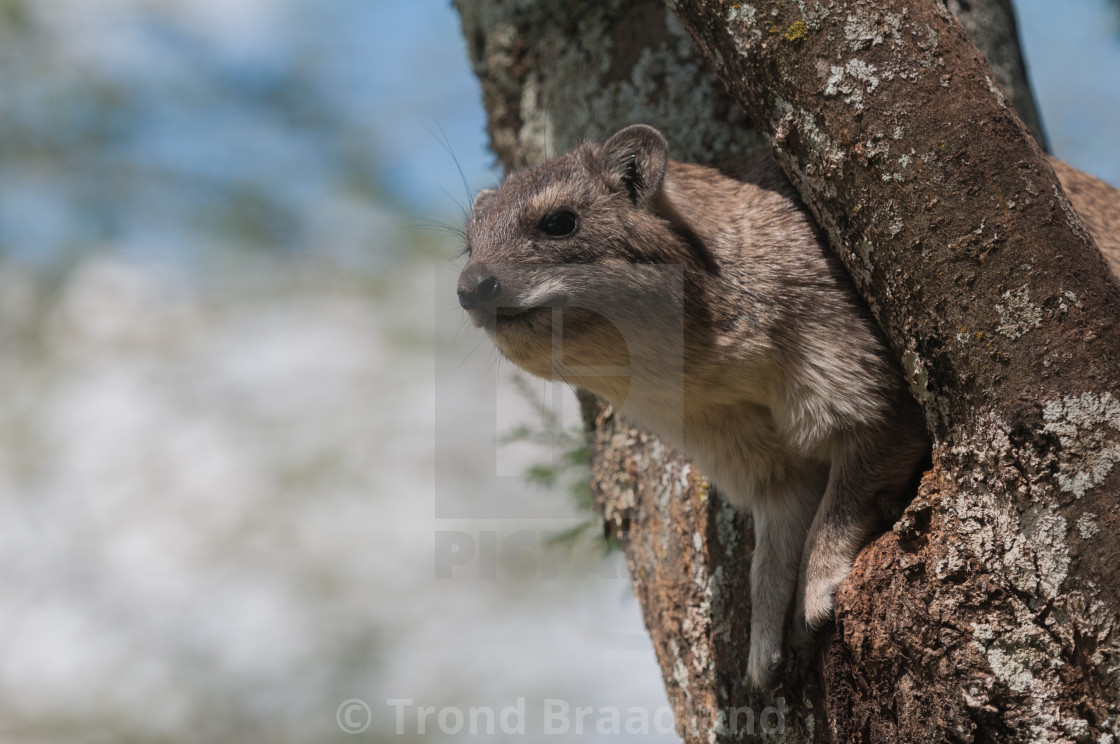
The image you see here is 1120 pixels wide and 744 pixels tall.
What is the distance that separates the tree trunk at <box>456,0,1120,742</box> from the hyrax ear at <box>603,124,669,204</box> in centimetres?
66

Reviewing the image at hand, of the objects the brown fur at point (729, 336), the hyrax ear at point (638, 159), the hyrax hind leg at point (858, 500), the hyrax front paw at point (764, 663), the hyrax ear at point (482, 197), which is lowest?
the hyrax front paw at point (764, 663)

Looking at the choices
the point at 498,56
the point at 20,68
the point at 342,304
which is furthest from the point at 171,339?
the point at 498,56

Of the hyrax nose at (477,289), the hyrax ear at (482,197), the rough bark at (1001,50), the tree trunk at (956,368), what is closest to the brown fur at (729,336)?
the hyrax nose at (477,289)

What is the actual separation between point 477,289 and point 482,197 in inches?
55.9

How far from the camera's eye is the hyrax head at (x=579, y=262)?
14.7 ft

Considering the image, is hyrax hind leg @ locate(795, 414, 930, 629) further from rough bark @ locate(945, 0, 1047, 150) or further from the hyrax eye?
rough bark @ locate(945, 0, 1047, 150)

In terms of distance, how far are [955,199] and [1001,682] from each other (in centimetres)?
172

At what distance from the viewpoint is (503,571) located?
47.8 feet

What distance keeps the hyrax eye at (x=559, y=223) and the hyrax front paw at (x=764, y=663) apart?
2202 mm

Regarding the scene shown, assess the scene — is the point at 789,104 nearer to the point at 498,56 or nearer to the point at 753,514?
the point at 753,514

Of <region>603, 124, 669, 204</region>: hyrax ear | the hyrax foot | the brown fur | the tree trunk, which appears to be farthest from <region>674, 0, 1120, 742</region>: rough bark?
<region>603, 124, 669, 204</region>: hyrax ear

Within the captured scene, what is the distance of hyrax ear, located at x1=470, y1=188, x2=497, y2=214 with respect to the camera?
555cm

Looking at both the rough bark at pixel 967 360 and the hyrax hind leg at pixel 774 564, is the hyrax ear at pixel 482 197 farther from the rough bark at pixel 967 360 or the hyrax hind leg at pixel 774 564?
the hyrax hind leg at pixel 774 564

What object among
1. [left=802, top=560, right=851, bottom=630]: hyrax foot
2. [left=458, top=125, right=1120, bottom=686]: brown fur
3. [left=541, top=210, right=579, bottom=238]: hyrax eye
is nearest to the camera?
[left=802, top=560, right=851, bottom=630]: hyrax foot
